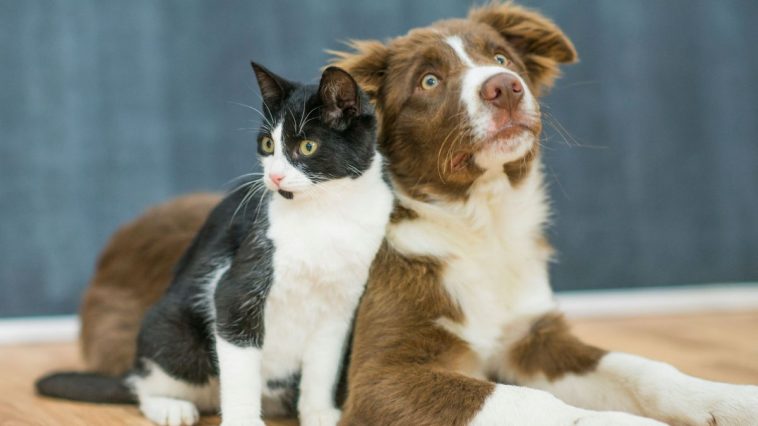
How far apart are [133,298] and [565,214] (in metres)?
1.89

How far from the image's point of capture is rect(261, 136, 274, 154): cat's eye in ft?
5.33

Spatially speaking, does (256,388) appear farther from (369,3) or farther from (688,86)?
(688,86)

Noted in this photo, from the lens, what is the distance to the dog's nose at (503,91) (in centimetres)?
167

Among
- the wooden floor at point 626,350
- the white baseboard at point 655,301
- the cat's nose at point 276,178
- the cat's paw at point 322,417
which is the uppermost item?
the cat's nose at point 276,178

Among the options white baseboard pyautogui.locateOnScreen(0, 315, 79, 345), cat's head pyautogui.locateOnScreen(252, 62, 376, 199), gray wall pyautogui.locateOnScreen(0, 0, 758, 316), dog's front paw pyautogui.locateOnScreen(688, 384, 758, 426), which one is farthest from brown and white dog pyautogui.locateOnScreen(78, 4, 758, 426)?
white baseboard pyautogui.locateOnScreen(0, 315, 79, 345)

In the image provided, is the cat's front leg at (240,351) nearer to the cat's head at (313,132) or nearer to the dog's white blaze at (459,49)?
the cat's head at (313,132)

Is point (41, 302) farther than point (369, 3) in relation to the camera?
No

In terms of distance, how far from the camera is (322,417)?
1684 millimetres

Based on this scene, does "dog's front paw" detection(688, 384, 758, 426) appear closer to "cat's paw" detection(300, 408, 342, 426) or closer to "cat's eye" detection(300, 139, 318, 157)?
"cat's paw" detection(300, 408, 342, 426)

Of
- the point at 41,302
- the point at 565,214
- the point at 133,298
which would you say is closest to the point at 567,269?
the point at 565,214

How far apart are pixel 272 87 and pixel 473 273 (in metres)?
Result: 0.60

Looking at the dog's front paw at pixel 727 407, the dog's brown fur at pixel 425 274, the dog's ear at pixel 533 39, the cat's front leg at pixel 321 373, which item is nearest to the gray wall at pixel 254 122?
the dog's ear at pixel 533 39

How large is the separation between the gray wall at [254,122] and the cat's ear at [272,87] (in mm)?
1582

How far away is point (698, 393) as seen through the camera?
1.67 metres
